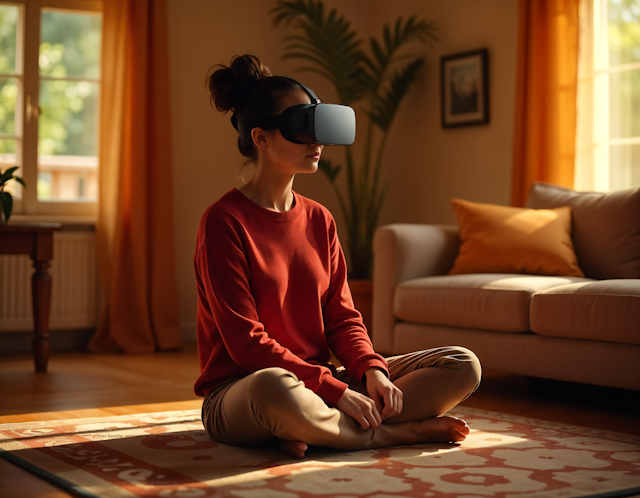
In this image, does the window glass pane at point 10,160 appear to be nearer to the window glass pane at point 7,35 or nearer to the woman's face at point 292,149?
the window glass pane at point 7,35

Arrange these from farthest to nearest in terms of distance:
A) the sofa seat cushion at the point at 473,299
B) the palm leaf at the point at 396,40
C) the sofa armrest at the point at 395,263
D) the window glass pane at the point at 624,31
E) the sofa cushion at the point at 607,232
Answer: the palm leaf at the point at 396,40, the window glass pane at the point at 624,31, the sofa armrest at the point at 395,263, the sofa cushion at the point at 607,232, the sofa seat cushion at the point at 473,299

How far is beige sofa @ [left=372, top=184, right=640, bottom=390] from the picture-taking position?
2.52 metres

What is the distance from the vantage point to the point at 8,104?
167 inches

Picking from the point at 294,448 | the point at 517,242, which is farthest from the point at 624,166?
the point at 294,448

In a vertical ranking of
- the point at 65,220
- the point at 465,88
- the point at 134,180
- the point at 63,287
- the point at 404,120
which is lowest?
the point at 63,287

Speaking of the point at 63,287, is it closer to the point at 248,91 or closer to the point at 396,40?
the point at 396,40

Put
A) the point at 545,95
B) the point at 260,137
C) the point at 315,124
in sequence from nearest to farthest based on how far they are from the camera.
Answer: the point at 315,124 < the point at 260,137 < the point at 545,95

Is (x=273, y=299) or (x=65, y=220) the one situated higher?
(x=65, y=220)

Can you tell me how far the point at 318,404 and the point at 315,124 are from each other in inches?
25.1

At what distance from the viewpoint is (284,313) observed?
1.93m

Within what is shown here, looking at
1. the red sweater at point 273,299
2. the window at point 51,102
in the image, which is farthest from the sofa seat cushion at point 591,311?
the window at point 51,102

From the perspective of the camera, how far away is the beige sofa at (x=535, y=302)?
2516mm

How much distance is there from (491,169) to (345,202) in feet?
3.60

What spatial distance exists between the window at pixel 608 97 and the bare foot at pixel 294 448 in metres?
2.50
